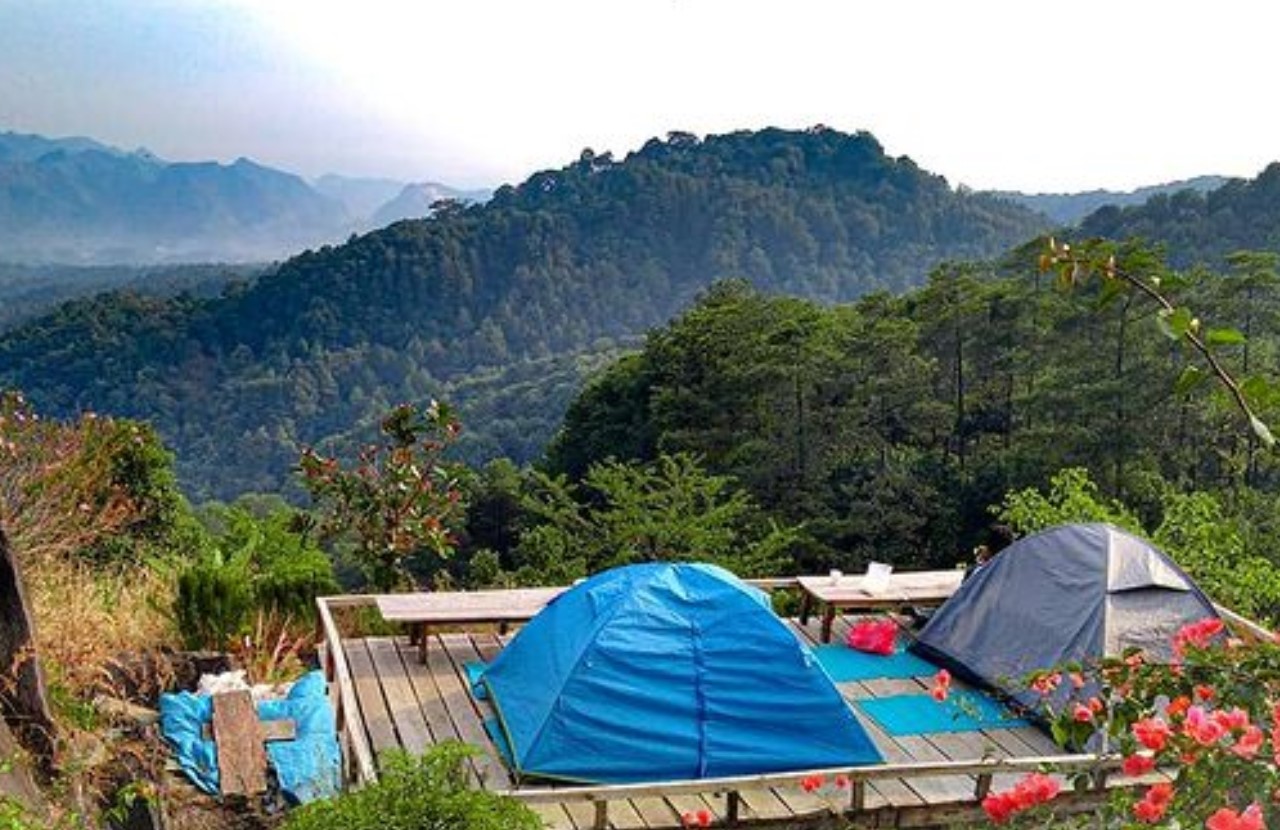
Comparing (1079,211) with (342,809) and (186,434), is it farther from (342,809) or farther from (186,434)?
(342,809)

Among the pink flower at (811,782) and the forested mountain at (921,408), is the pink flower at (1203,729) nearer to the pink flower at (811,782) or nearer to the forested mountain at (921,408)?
the pink flower at (811,782)

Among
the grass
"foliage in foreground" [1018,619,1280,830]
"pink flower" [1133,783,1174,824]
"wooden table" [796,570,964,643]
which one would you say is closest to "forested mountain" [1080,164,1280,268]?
"wooden table" [796,570,964,643]

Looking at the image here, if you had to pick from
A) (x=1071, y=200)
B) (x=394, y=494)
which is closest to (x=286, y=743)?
(x=394, y=494)

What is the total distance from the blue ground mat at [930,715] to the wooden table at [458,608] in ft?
6.05

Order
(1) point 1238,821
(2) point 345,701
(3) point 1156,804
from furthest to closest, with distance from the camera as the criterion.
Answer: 1. (2) point 345,701
2. (3) point 1156,804
3. (1) point 1238,821

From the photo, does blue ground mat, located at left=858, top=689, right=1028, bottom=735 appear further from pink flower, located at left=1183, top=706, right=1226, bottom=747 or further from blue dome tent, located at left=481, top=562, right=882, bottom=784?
pink flower, located at left=1183, top=706, right=1226, bottom=747

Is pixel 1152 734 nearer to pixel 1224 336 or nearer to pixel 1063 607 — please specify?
pixel 1224 336

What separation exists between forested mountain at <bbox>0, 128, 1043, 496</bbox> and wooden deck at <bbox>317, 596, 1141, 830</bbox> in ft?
171

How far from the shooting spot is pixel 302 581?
24.6 ft

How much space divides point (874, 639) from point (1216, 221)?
40.3m

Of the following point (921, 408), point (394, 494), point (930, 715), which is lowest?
point (921, 408)

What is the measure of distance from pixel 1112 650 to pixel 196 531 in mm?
9443

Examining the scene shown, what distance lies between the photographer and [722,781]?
16.0 feet

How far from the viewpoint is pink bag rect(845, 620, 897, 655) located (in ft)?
23.7
